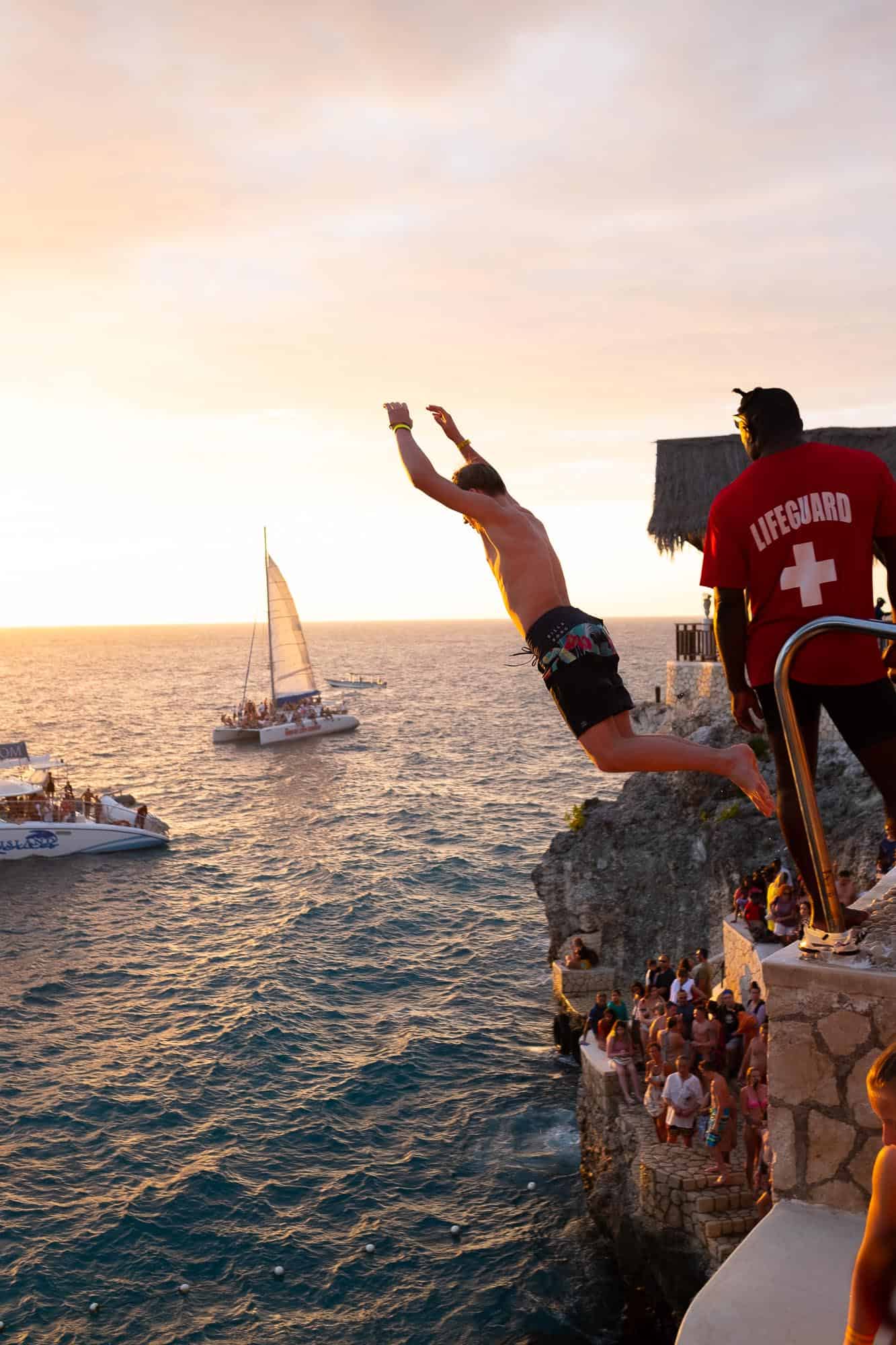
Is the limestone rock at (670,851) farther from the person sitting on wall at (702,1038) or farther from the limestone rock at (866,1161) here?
the limestone rock at (866,1161)

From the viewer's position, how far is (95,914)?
1389 inches

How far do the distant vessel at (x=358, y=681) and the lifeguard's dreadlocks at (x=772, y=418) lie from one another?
12111cm

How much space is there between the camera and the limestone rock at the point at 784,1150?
15.1 feet

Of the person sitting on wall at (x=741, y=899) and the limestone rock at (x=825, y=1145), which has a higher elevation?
the limestone rock at (x=825, y=1145)

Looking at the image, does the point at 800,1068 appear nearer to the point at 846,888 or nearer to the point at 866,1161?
the point at 866,1161

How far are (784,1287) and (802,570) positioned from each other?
9.46 ft

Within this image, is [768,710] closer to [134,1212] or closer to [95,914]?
[134,1212]

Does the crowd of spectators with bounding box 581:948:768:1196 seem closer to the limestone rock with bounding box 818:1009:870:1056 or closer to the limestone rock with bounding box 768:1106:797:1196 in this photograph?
the limestone rock with bounding box 768:1106:797:1196

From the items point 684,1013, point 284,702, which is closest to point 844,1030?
point 684,1013

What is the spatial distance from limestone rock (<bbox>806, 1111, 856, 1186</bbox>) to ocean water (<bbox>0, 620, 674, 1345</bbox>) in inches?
454

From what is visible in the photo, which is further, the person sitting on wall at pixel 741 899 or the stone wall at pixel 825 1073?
the person sitting on wall at pixel 741 899

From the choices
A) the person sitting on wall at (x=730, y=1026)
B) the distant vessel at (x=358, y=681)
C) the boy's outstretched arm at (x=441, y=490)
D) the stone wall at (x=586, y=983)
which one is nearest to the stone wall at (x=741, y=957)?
the person sitting on wall at (x=730, y=1026)

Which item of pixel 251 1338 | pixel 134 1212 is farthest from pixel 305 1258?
pixel 134 1212

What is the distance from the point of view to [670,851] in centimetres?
2452
